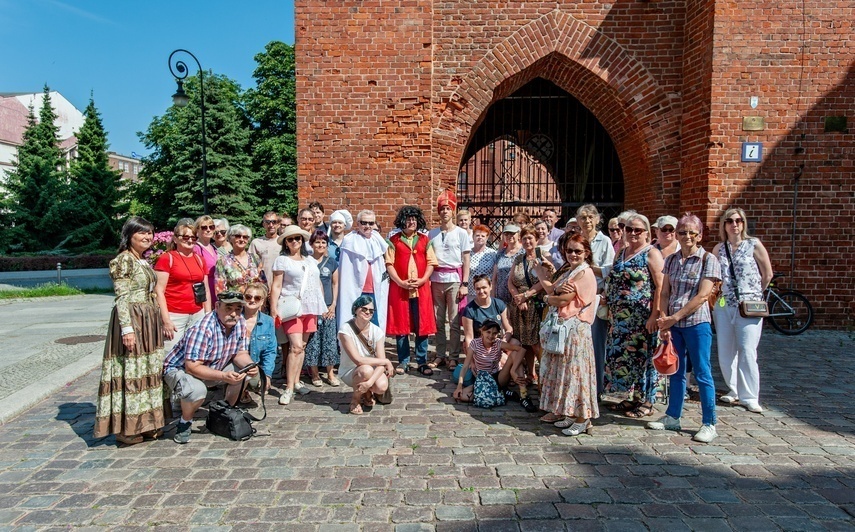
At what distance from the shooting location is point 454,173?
30.5ft

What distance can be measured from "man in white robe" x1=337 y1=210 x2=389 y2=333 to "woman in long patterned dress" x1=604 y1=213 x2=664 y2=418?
2.44 m

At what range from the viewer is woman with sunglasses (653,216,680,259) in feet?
15.5

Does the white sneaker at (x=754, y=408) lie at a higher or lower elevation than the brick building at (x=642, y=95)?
lower

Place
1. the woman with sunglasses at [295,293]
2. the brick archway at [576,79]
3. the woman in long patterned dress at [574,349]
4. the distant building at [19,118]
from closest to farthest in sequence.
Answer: the woman in long patterned dress at [574,349], the woman with sunglasses at [295,293], the brick archway at [576,79], the distant building at [19,118]

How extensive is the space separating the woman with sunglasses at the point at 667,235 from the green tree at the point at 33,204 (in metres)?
28.8

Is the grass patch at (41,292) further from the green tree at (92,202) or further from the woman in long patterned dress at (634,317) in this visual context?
the woman in long patterned dress at (634,317)

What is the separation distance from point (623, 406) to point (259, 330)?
3.50 meters

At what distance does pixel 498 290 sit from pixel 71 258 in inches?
942

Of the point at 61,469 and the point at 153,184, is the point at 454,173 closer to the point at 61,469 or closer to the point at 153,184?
the point at 61,469

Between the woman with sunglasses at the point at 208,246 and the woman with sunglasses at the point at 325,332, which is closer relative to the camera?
the woman with sunglasses at the point at 208,246

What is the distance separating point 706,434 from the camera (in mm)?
4285

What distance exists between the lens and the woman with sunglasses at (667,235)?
15.5ft

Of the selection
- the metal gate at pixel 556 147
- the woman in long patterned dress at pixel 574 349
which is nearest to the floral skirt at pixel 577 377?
the woman in long patterned dress at pixel 574 349

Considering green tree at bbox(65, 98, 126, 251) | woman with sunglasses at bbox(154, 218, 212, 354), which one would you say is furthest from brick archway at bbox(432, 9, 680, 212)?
green tree at bbox(65, 98, 126, 251)
